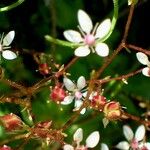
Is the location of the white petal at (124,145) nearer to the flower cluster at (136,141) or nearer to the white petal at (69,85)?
the flower cluster at (136,141)

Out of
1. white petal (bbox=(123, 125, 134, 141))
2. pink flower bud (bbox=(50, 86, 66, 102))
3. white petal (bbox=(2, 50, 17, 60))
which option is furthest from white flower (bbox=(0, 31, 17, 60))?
white petal (bbox=(123, 125, 134, 141))

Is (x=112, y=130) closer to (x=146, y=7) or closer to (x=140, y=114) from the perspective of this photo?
(x=140, y=114)

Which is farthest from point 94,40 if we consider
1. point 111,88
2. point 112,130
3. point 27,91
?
point 112,130

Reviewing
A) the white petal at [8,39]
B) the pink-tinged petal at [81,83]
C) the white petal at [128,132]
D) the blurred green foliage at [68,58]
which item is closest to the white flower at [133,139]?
the white petal at [128,132]

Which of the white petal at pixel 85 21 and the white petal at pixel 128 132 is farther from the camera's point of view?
the white petal at pixel 128 132

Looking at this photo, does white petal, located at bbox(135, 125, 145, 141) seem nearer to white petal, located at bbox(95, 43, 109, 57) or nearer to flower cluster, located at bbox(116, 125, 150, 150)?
flower cluster, located at bbox(116, 125, 150, 150)

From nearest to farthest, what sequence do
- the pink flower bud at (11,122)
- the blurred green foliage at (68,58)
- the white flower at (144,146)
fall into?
the pink flower bud at (11,122), the white flower at (144,146), the blurred green foliage at (68,58)

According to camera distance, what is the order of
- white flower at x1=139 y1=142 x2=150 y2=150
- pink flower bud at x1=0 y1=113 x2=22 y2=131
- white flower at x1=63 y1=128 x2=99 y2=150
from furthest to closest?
white flower at x1=139 y1=142 x2=150 y2=150 < white flower at x1=63 y1=128 x2=99 y2=150 < pink flower bud at x1=0 y1=113 x2=22 y2=131
